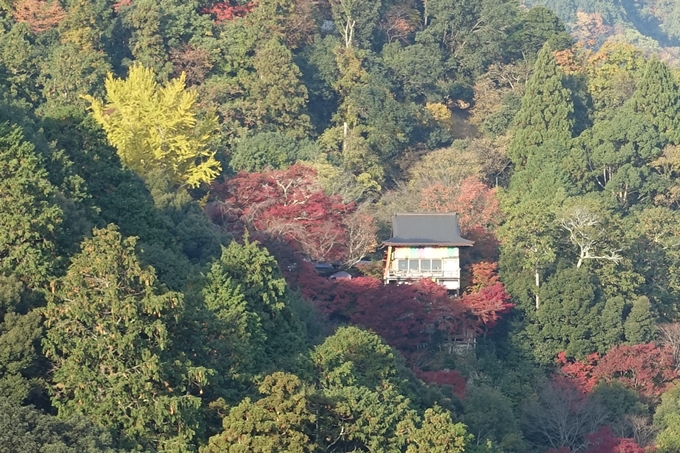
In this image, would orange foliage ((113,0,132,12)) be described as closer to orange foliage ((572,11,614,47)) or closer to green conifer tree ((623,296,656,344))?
green conifer tree ((623,296,656,344))

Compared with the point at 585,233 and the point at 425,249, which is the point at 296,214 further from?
the point at 585,233

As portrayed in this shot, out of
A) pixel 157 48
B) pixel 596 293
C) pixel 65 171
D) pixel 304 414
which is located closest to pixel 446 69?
pixel 157 48

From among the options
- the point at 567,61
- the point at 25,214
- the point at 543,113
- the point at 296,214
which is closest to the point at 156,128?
the point at 296,214

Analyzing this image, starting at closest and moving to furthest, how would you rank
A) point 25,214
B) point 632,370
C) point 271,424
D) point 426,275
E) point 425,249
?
point 271,424 < point 25,214 < point 632,370 < point 426,275 < point 425,249

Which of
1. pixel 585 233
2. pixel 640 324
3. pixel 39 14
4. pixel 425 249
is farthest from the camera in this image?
pixel 39 14

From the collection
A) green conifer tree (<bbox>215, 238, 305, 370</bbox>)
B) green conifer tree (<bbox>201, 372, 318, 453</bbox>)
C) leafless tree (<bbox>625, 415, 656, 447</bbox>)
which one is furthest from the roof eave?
green conifer tree (<bbox>201, 372, 318, 453</bbox>)

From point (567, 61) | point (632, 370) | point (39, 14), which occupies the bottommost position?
point (632, 370)
